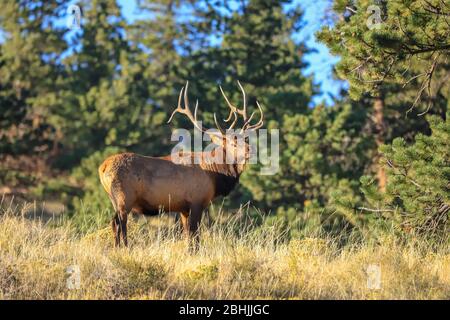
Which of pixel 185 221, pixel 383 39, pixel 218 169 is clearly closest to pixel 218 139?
pixel 218 169

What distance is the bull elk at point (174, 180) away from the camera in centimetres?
1012

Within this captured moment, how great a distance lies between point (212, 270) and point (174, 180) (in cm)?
313

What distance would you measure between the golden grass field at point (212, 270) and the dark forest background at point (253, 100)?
1568 mm

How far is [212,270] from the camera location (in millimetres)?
7719

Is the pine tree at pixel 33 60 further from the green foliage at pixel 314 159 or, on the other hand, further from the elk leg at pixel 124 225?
the elk leg at pixel 124 225

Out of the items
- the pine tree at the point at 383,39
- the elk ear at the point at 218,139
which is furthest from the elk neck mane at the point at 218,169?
the pine tree at the point at 383,39

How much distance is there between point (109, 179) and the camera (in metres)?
10.1
